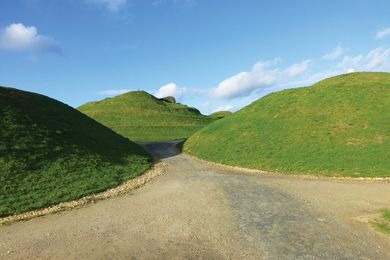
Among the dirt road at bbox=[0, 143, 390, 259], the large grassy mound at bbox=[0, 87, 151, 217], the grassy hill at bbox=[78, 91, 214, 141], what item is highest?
the grassy hill at bbox=[78, 91, 214, 141]

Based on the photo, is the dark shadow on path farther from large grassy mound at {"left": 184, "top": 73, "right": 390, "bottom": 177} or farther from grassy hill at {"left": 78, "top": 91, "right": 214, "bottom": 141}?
grassy hill at {"left": 78, "top": 91, "right": 214, "bottom": 141}

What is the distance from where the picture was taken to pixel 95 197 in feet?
81.0

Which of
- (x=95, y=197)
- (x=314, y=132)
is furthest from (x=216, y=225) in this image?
(x=314, y=132)

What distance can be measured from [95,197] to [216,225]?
989 centimetres

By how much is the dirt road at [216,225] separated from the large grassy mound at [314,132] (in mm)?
6645

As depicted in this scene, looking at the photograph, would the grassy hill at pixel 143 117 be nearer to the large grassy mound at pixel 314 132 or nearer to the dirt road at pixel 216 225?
the large grassy mound at pixel 314 132

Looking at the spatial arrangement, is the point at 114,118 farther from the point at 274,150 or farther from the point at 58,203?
the point at 58,203

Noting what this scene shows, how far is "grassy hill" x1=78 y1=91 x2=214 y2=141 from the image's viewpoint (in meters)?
72.8

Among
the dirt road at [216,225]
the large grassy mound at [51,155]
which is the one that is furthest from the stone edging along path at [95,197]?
the dirt road at [216,225]

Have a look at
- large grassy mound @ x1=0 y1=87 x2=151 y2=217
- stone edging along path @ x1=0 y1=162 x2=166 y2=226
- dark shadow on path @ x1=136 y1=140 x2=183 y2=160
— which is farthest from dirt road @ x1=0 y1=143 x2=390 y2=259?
dark shadow on path @ x1=136 y1=140 x2=183 y2=160

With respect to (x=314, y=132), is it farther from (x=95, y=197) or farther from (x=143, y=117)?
(x=143, y=117)

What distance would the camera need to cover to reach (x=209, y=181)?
93.8 ft

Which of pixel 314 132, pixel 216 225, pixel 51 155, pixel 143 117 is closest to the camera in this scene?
pixel 216 225

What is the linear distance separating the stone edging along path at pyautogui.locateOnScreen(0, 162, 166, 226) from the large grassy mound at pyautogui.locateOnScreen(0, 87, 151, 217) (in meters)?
0.57
